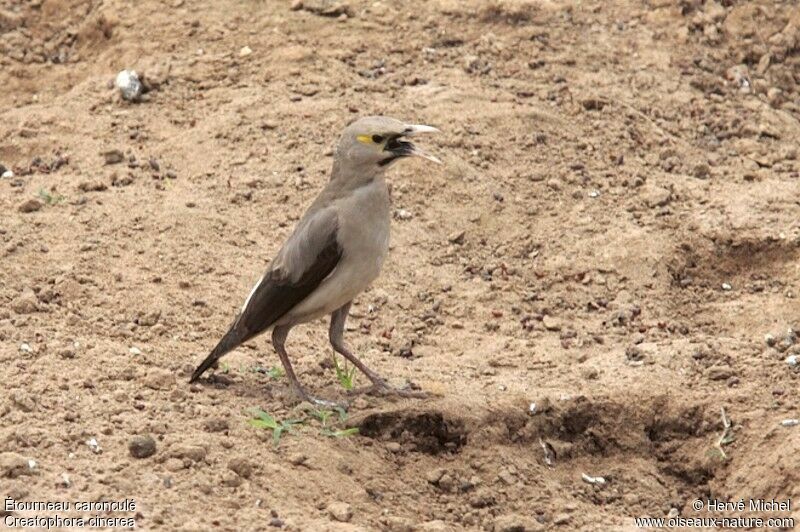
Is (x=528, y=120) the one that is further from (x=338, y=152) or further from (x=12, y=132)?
(x=12, y=132)

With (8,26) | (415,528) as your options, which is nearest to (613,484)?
(415,528)

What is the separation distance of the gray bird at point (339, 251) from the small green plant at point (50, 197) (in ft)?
6.44

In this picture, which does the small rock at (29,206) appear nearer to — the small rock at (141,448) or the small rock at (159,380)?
the small rock at (159,380)

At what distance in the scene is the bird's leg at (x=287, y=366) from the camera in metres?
6.43

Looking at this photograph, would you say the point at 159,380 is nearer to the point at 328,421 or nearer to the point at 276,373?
the point at 276,373

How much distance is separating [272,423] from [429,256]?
2.17 meters

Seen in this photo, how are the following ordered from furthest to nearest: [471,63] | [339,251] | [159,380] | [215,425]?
[471,63], [339,251], [159,380], [215,425]

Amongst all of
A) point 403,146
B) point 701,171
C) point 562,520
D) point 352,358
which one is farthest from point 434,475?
point 701,171

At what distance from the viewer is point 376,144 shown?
6523mm

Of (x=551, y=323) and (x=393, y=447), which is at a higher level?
(x=393, y=447)

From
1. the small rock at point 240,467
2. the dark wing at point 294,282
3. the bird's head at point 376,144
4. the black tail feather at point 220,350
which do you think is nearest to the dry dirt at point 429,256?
the small rock at point 240,467

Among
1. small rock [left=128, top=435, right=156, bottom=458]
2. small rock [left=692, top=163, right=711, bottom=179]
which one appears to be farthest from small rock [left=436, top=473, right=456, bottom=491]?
small rock [left=692, top=163, right=711, bottom=179]

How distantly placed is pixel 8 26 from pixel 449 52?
3.11m

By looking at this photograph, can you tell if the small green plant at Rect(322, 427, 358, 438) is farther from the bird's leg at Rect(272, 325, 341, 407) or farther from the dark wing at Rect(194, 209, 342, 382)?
the dark wing at Rect(194, 209, 342, 382)
